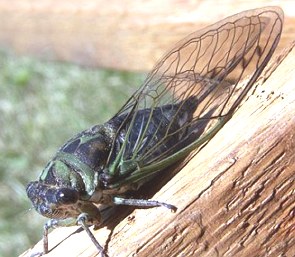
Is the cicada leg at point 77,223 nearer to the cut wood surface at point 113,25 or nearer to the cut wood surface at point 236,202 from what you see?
the cut wood surface at point 236,202

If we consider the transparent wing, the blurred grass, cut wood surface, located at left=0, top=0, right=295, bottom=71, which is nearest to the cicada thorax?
the transparent wing

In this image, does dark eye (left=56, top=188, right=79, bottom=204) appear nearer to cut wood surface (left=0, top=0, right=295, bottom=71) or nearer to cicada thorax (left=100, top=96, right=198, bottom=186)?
cicada thorax (left=100, top=96, right=198, bottom=186)

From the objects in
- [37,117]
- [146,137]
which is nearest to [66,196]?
[146,137]

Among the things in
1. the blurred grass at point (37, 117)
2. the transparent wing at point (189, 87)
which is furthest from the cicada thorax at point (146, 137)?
the blurred grass at point (37, 117)

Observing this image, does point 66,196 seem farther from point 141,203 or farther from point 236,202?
point 236,202

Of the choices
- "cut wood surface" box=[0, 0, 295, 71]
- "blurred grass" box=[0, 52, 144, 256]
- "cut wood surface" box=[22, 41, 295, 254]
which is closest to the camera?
"cut wood surface" box=[22, 41, 295, 254]
